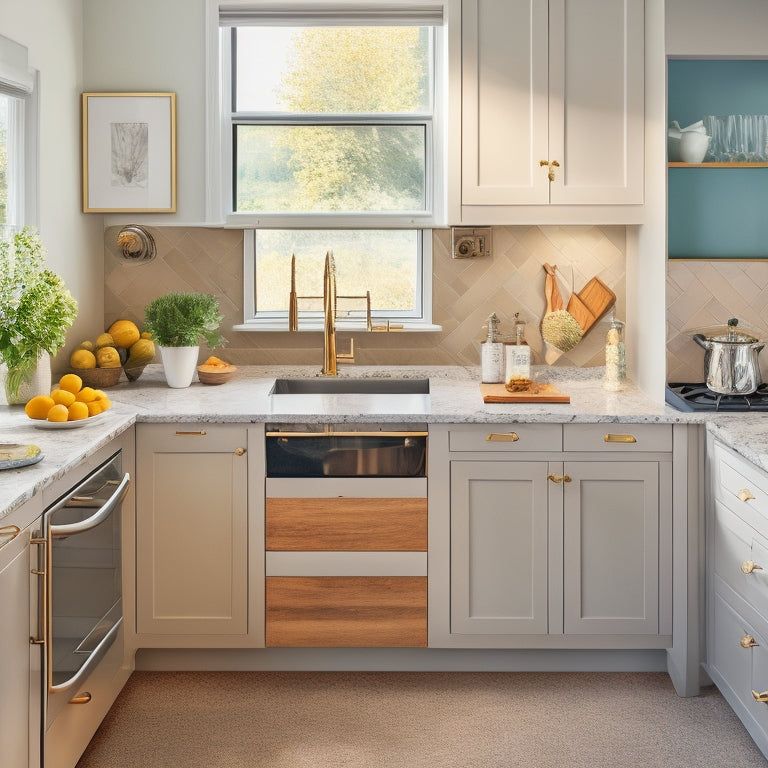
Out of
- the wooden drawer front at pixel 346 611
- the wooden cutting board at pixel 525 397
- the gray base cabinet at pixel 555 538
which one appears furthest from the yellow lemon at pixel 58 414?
the wooden cutting board at pixel 525 397

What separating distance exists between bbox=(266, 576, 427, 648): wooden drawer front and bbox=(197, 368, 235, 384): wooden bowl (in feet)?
2.68

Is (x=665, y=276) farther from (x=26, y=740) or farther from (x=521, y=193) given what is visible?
(x=26, y=740)

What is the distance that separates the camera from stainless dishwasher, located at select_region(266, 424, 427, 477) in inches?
111

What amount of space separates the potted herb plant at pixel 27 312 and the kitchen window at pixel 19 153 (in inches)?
8.5

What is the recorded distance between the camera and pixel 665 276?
2.98 metres

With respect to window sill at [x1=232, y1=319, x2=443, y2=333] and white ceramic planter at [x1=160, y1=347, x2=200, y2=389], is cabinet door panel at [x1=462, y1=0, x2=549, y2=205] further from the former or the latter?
white ceramic planter at [x1=160, y1=347, x2=200, y2=389]

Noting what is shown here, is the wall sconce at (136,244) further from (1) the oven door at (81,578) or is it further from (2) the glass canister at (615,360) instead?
(2) the glass canister at (615,360)

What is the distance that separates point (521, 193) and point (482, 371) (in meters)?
0.67

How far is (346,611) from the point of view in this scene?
2.84 meters

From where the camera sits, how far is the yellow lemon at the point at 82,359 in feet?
10.3

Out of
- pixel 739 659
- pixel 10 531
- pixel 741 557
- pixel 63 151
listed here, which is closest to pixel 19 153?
pixel 63 151

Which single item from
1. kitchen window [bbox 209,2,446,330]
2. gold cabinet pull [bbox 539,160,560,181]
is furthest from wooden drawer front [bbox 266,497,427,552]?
gold cabinet pull [bbox 539,160,560,181]

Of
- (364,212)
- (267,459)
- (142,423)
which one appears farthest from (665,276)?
(142,423)

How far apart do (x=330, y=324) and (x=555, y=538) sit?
116cm
